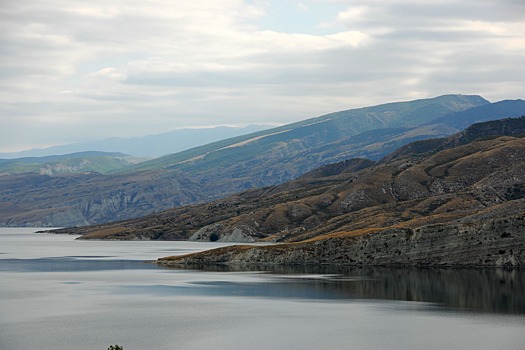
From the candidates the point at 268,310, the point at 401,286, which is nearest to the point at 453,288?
the point at 401,286

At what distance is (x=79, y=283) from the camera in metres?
144

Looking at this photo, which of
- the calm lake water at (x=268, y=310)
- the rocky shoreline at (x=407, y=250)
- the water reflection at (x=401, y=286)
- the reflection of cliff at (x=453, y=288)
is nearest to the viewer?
the calm lake water at (x=268, y=310)

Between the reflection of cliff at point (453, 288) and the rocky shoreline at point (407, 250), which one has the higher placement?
the rocky shoreline at point (407, 250)

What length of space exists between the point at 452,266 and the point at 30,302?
87.9 meters

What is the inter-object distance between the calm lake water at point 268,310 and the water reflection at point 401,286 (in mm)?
176

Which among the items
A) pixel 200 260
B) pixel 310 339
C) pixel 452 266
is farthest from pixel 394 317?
pixel 200 260

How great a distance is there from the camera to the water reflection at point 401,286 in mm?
107325

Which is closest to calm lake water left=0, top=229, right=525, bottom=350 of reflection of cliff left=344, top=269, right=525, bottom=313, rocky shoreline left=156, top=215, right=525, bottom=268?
reflection of cliff left=344, top=269, right=525, bottom=313

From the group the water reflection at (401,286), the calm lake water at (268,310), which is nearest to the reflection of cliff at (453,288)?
the water reflection at (401,286)

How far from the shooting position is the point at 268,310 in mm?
102688

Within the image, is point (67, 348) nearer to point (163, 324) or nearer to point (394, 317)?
point (163, 324)

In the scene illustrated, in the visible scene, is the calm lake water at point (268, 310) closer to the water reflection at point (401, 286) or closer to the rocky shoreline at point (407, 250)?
the water reflection at point (401, 286)

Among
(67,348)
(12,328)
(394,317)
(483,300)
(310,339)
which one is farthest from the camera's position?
(483,300)

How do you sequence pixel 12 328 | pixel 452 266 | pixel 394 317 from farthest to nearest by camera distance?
pixel 452 266 → pixel 394 317 → pixel 12 328
